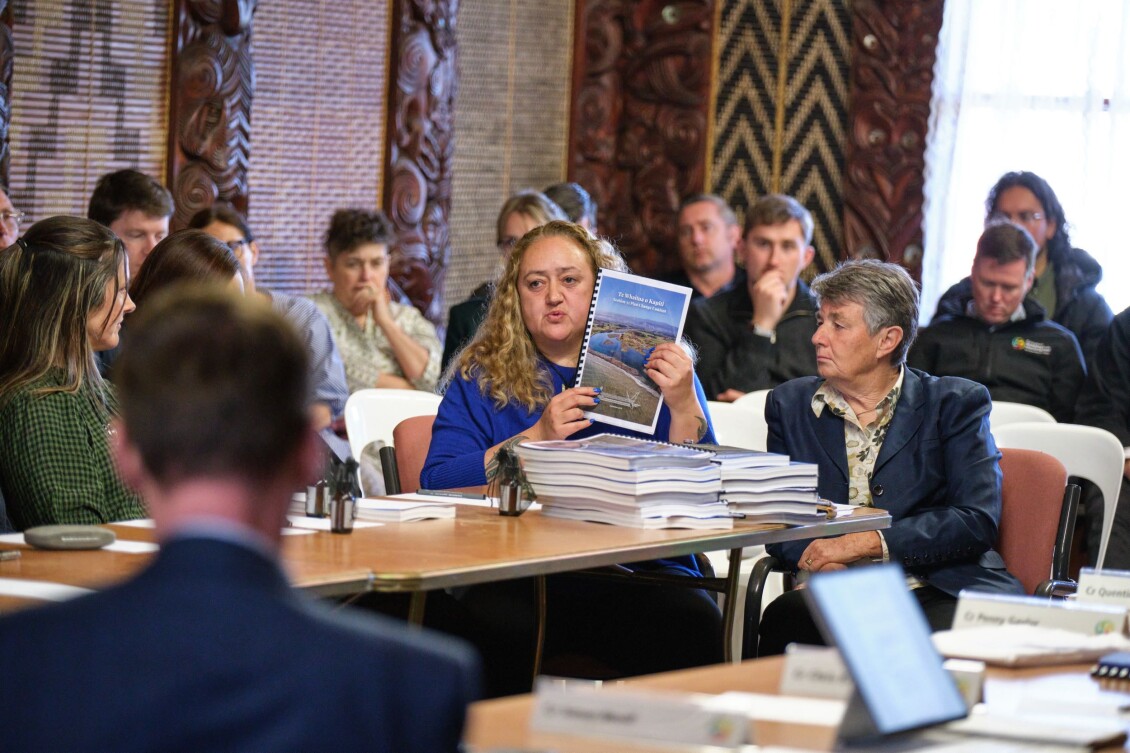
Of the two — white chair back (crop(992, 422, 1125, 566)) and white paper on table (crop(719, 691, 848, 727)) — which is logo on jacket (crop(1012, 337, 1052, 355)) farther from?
white paper on table (crop(719, 691, 848, 727))

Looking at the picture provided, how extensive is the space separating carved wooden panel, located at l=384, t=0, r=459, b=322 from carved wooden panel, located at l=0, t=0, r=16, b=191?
1808mm

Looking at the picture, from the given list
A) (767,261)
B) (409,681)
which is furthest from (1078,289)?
(409,681)

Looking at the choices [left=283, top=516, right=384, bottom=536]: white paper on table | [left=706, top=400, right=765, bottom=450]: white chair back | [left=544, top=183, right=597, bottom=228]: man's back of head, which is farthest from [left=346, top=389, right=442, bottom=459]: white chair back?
[left=544, top=183, right=597, bottom=228]: man's back of head

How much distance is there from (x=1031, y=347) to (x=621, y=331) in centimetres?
267

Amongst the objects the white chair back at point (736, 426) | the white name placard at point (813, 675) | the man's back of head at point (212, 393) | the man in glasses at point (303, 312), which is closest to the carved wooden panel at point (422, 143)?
the man in glasses at point (303, 312)

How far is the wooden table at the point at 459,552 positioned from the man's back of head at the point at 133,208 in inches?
85.9

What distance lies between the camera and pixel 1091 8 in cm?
701

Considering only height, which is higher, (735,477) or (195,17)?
(195,17)

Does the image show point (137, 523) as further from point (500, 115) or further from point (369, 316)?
point (500, 115)

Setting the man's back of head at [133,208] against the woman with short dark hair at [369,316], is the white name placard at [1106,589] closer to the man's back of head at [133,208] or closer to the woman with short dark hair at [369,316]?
the man's back of head at [133,208]

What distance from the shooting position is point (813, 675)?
81.4 inches

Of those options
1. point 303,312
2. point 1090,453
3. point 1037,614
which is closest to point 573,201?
point 303,312

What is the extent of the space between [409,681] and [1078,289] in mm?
5583

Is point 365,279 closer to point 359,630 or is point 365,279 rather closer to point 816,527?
point 816,527
